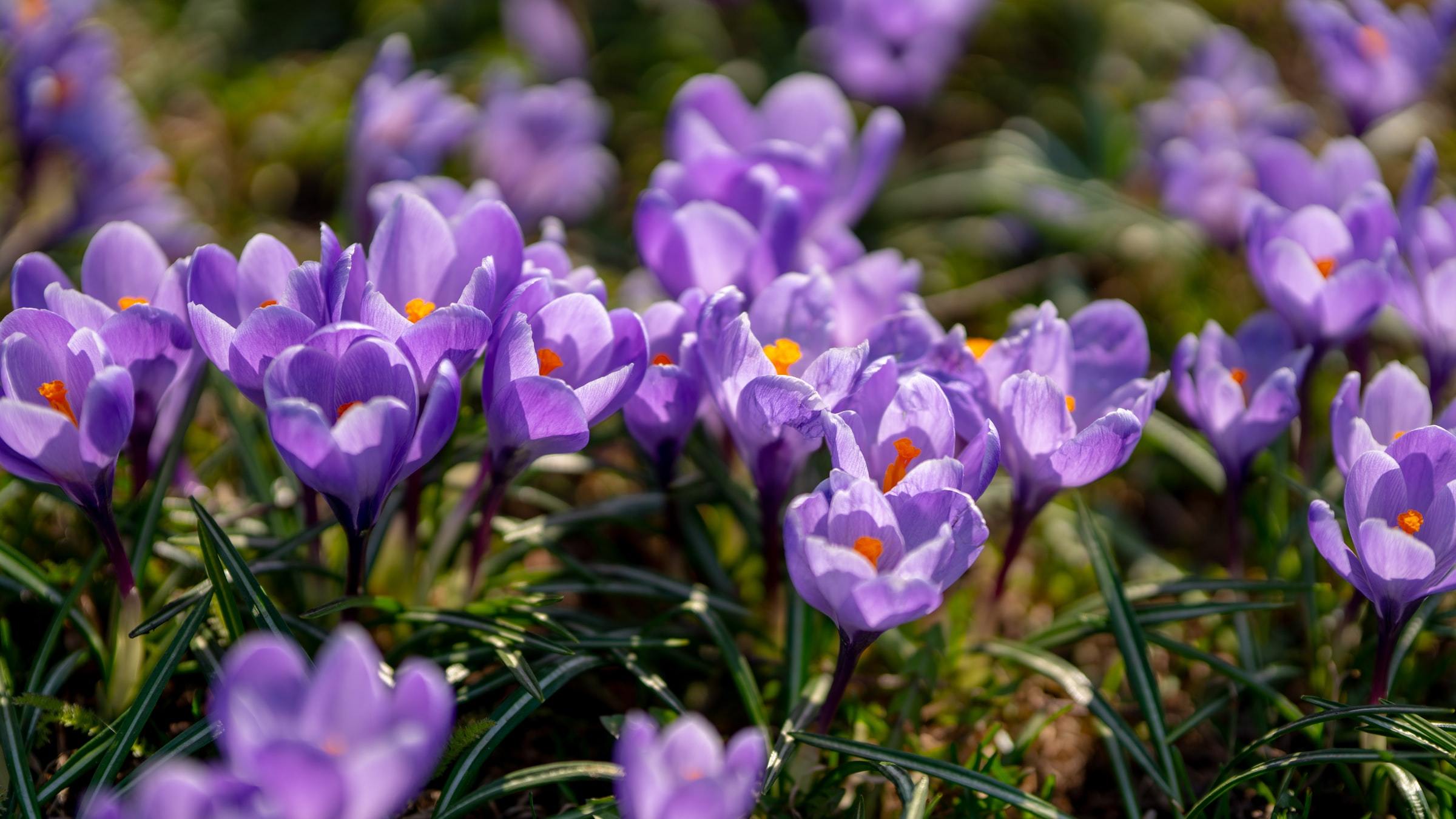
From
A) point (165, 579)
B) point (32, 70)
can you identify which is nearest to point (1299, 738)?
point (165, 579)

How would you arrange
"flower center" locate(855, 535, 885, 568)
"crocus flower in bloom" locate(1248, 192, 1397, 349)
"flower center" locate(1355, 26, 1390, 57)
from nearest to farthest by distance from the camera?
"flower center" locate(855, 535, 885, 568)
"crocus flower in bloom" locate(1248, 192, 1397, 349)
"flower center" locate(1355, 26, 1390, 57)

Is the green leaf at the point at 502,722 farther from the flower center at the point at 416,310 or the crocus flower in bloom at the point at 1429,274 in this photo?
the crocus flower in bloom at the point at 1429,274

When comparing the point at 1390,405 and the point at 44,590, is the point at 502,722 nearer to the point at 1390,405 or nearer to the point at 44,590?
the point at 44,590

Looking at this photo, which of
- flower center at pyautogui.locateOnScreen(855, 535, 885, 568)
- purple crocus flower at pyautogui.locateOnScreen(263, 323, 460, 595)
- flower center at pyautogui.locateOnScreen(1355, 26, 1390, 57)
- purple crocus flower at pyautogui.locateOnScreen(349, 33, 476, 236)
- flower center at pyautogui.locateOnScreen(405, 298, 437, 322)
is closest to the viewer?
purple crocus flower at pyautogui.locateOnScreen(263, 323, 460, 595)

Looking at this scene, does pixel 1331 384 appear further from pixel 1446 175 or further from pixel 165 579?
pixel 165 579

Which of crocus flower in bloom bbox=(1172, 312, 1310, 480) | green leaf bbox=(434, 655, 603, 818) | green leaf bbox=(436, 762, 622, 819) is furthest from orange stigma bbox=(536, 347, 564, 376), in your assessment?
crocus flower in bloom bbox=(1172, 312, 1310, 480)

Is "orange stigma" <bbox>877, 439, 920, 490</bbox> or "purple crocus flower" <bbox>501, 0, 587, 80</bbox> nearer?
"orange stigma" <bbox>877, 439, 920, 490</bbox>

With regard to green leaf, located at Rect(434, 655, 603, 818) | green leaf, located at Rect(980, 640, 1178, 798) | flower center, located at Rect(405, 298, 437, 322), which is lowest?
green leaf, located at Rect(980, 640, 1178, 798)

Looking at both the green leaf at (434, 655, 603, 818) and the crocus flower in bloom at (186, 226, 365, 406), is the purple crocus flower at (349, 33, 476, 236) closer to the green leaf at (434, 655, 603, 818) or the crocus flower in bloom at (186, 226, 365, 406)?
the crocus flower in bloom at (186, 226, 365, 406)
